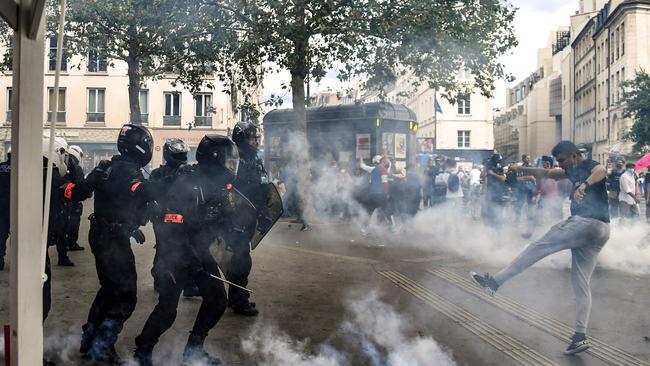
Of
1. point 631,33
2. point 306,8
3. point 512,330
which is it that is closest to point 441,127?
point 631,33

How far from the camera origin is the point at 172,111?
34312 mm

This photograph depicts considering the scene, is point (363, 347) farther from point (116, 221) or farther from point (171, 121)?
point (171, 121)

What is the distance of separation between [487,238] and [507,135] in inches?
3022

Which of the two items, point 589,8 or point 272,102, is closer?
point 272,102

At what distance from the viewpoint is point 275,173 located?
15750mm

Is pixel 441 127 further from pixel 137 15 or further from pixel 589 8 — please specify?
pixel 137 15

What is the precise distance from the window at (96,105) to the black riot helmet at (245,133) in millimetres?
30911

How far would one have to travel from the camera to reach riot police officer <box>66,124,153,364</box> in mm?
3973

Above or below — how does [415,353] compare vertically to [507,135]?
below

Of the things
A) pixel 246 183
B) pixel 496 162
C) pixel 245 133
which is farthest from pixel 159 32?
pixel 496 162

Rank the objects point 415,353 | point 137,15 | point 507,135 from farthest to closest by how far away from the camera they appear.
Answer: point 507,135 < point 137,15 < point 415,353

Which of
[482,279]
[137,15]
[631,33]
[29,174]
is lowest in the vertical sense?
[482,279]

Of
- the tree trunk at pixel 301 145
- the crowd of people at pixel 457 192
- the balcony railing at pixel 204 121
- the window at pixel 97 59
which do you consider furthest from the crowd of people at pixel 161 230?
the balcony railing at pixel 204 121

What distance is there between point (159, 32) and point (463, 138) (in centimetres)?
4387
